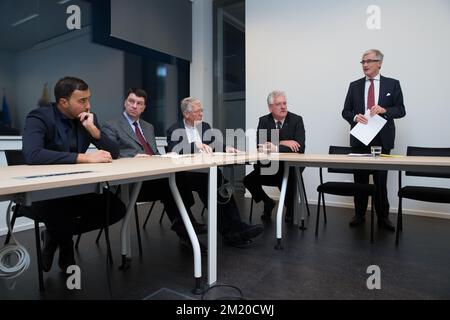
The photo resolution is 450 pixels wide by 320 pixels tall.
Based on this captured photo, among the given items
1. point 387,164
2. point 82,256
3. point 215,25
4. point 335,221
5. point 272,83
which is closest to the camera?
point 387,164

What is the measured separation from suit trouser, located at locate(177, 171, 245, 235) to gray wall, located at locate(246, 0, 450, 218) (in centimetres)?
189

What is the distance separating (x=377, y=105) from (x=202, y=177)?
1642mm

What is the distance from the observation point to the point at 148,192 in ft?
7.26

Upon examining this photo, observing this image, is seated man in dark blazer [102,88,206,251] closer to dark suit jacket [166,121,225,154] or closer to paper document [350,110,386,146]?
dark suit jacket [166,121,225,154]

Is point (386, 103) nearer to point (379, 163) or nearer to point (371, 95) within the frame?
point (371, 95)

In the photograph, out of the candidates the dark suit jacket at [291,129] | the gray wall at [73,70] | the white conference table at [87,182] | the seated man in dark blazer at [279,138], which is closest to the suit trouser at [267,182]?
the seated man in dark blazer at [279,138]

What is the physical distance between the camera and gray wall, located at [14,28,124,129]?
276 cm

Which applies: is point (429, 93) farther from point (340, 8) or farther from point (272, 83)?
point (272, 83)

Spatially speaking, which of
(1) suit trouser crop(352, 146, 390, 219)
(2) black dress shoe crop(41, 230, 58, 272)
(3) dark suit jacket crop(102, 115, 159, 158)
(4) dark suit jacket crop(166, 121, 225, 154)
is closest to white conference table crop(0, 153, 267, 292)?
(2) black dress shoe crop(41, 230, 58, 272)

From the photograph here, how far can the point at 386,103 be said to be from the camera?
2699mm

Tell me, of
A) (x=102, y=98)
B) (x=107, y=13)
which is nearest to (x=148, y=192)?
(x=102, y=98)

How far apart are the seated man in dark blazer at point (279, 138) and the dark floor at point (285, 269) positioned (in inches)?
18.7

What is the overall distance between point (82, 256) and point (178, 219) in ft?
2.29

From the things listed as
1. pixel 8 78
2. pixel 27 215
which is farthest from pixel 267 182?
pixel 8 78
